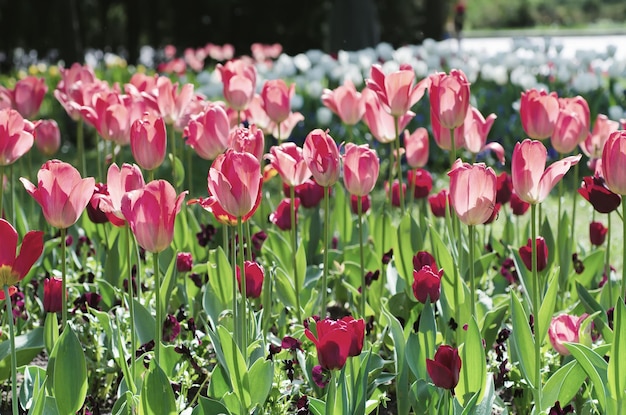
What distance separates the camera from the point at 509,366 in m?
2.58

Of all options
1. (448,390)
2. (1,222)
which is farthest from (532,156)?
(1,222)

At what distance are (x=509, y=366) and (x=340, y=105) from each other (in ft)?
3.68

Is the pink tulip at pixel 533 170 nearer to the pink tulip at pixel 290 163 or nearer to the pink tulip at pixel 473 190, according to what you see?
the pink tulip at pixel 473 190

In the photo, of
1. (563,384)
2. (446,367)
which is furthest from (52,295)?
(563,384)

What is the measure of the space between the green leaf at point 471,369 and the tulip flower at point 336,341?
338 mm

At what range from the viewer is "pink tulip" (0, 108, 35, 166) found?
103 inches

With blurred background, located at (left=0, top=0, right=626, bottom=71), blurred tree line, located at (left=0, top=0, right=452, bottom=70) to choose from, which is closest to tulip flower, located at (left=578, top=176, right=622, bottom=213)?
blurred background, located at (left=0, top=0, right=626, bottom=71)

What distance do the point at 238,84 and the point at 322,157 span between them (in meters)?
1.00

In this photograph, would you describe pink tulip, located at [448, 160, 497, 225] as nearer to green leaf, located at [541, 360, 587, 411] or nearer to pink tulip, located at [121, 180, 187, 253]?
green leaf, located at [541, 360, 587, 411]

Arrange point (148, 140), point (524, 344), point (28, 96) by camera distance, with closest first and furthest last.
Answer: point (524, 344), point (148, 140), point (28, 96)

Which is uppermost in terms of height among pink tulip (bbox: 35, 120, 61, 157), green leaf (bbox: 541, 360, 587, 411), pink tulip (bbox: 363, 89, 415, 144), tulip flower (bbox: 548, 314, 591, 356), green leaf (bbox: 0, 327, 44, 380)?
pink tulip (bbox: 363, 89, 415, 144)

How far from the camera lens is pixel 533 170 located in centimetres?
212

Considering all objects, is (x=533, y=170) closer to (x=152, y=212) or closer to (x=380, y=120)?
(x=152, y=212)

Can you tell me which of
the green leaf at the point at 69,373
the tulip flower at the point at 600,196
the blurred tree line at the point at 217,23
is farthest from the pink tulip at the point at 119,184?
the blurred tree line at the point at 217,23
